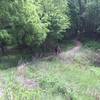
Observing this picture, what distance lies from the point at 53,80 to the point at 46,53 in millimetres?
15808

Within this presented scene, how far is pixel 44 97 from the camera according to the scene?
54.4 feet

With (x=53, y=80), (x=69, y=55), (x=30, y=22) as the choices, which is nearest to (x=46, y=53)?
(x=69, y=55)

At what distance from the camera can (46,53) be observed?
3753 centimetres

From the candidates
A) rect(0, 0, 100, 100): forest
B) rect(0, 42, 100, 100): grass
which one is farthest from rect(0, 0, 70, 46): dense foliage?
rect(0, 42, 100, 100): grass

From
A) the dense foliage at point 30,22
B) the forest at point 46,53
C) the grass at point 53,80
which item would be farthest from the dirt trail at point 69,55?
the dense foliage at point 30,22

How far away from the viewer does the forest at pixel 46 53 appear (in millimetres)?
18703

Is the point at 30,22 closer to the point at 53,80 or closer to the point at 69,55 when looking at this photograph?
the point at 69,55

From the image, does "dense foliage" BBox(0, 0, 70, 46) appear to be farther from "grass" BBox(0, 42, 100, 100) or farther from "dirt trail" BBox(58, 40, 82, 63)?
"grass" BBox(0, 42, 100, 100)

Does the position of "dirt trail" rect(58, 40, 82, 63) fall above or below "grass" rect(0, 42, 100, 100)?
below

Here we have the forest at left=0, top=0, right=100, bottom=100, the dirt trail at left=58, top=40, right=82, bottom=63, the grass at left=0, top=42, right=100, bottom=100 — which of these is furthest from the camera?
the dirt trail at left=58, top=40, right=82, bottom=63

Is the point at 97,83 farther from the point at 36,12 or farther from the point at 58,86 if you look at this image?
the point at 36,12

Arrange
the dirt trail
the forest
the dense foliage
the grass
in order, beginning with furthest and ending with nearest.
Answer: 1. the dirt trail
2. the dense foliage
3. the forest
4. the grass

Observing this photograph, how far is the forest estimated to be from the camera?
18703 millimetres

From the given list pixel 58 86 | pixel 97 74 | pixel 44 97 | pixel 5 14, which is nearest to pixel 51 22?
pixel 5 14
